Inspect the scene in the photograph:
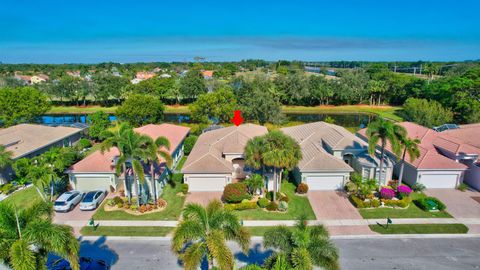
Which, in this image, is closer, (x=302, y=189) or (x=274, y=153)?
(x=274, y=153)

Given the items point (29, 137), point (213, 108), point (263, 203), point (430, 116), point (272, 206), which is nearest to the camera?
point (272, 206)

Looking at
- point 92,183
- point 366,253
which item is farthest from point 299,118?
point 366,253

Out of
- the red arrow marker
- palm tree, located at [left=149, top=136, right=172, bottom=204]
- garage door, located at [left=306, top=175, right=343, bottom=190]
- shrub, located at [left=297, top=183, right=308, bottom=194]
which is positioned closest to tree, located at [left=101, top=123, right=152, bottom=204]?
palm tree, located at [left=149, top=136, right=172, bottom=204]

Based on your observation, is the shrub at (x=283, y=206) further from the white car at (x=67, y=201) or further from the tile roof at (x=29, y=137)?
the tile roof at (x=29, y=137)

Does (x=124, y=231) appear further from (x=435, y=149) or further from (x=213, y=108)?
(x=213, y=108)

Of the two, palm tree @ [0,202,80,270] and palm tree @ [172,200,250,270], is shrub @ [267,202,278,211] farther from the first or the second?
palm tree @ [0,202,80,270]

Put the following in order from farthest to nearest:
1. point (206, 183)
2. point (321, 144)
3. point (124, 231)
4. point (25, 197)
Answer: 1. point (321, 144)
2. point (206, 183)
3. point (25, 197)
4. point (124, 231)

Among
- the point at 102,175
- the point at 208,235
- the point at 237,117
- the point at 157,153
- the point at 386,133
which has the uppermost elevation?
the point at 386,133
